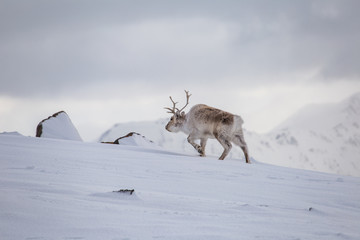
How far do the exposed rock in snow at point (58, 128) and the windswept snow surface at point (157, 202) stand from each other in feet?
18.7

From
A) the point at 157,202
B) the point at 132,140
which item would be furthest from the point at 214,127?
the point at 157,202

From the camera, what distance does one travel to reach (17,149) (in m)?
7.98

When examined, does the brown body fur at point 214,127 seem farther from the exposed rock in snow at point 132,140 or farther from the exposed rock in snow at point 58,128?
the exposed rock in snow at point 58,128

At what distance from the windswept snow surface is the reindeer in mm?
3691

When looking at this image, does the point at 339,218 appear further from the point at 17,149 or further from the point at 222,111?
the point at 222,111

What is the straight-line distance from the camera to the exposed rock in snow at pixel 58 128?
13.7 meters

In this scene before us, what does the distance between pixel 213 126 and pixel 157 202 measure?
7331mm

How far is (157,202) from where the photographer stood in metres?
4.74

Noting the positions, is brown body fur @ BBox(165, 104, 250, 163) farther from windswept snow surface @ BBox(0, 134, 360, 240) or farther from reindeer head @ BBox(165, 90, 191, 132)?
windswept snow surface @ BBox(0, 134, 360, 240)

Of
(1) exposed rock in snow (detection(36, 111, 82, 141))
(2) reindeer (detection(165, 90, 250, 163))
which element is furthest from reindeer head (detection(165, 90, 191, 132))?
(1) exposed rock in snow (detection(36, 111, 82, 141))

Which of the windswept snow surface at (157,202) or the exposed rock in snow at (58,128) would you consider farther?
the exposed rock in snow at (58,128)

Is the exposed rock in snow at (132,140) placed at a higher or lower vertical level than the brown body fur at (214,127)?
lower

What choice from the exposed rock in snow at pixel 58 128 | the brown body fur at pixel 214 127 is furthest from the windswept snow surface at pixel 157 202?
the exposed rock in snow at pixel 58 128

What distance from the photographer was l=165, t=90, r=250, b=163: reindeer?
463 inches
